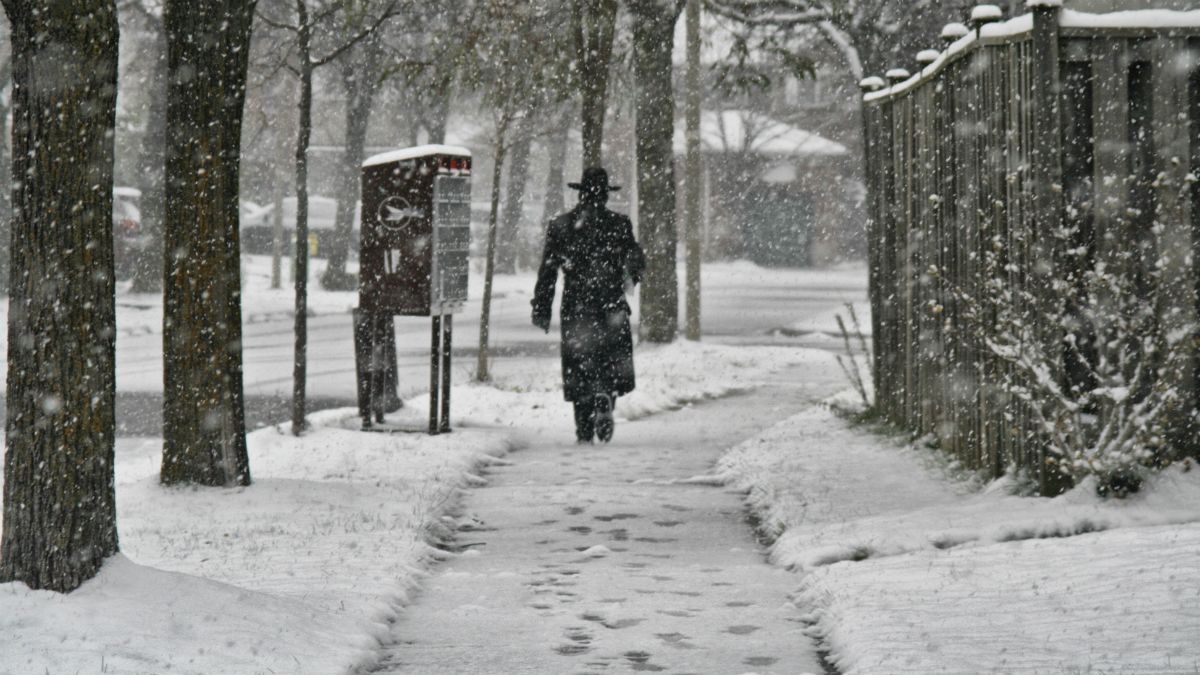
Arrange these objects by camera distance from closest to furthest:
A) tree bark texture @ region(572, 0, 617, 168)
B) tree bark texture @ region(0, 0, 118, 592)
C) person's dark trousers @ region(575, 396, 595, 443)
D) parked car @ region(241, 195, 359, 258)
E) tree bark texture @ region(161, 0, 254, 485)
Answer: tree bark texture @ region(0, 0, 118, 592) < tree bark texture @ region(161, 0, 254, 485) < person's dark trousers @ region(575, 396, 595, 443) < tree bark texture @ region(572, 0, 617, 168) < parked car @ region(241, 195, 359, 258)

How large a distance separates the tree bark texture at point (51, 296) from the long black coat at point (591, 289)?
549 cm

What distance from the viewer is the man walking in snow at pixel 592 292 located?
34.3 feet

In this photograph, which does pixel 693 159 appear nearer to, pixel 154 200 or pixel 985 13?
pixel 985 13

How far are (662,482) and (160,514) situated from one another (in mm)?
2920

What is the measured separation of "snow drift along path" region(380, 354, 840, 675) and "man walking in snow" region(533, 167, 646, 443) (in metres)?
0.78

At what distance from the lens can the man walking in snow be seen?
10.5m

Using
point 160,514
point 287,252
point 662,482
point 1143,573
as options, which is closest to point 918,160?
point 662,482

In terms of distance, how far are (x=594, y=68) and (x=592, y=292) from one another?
199 inches

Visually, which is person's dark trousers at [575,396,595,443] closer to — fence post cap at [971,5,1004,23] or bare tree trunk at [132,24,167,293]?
fence post cap at [971,5,1004,23]

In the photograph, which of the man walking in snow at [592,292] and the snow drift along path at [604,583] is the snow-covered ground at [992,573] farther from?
the man walking in snow at [592,292]

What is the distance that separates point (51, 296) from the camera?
16.5 ft

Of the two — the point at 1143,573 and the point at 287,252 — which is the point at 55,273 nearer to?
the point at 1143,573

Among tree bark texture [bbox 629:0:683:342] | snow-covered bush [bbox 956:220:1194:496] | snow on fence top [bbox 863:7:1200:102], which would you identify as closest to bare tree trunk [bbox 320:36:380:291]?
tree bark texture [bbox 629:0:683:342]

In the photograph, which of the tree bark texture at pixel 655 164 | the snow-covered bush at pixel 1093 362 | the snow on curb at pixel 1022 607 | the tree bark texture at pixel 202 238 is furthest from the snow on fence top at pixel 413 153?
the tree bark texture at pixel 655 164
